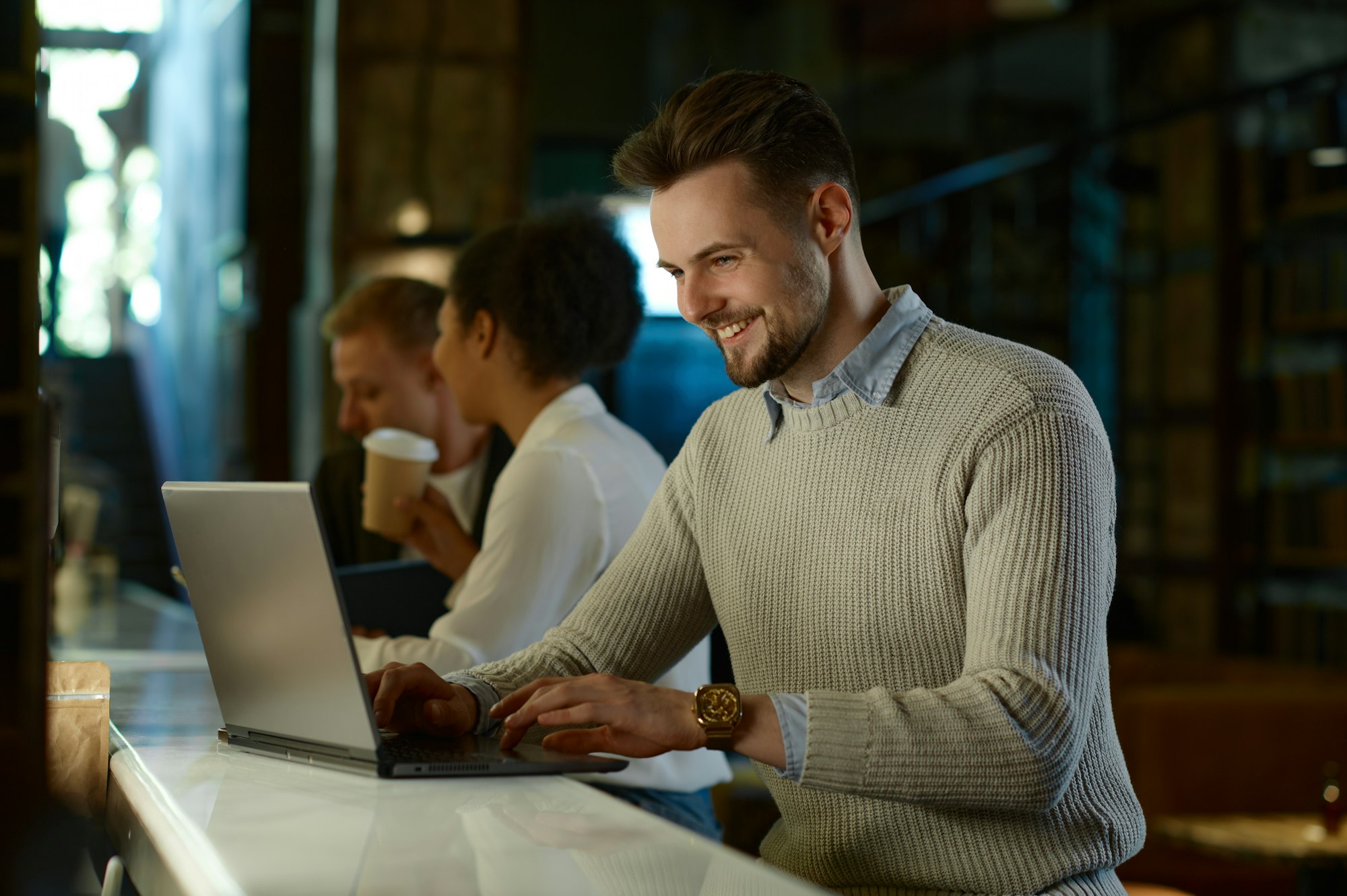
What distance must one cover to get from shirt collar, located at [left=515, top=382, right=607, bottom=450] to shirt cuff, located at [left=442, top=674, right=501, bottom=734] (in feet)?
2.16

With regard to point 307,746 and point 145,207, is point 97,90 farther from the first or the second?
point 307,746

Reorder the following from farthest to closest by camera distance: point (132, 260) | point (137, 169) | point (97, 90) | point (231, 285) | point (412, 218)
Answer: point (97, 90) < point (132, 260) < point (137, 169) < point (231, 285) < point (412, 218)

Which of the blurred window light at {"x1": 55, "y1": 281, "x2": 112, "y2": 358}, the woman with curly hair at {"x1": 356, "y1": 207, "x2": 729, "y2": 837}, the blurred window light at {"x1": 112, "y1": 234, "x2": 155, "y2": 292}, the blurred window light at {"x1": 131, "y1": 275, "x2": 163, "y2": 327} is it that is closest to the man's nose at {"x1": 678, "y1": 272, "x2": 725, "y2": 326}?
the woman with curly hair at {"x1": 356, "y1": 207, "x2": 729, "y2": 837}

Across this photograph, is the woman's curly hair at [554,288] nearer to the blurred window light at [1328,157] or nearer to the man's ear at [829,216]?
the man's ear at [829,216]

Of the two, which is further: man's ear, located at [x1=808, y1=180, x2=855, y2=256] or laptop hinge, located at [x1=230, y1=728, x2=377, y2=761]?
man's ear, located at [x1=808, y1=180, x2=855, y2=256]

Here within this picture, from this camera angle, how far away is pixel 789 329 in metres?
1.51

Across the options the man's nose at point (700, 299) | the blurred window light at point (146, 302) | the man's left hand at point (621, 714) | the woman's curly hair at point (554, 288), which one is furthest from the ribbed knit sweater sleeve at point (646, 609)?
the blurred window light at point (146, 302)

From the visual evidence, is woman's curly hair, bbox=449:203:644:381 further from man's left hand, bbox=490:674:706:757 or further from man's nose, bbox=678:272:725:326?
man's left hand, bbox=490:674:706:757

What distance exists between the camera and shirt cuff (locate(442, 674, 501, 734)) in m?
1.49

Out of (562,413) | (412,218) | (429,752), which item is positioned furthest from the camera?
(412,218)

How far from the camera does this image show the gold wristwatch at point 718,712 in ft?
4.04

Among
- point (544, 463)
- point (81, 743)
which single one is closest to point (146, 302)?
point (544, 463)

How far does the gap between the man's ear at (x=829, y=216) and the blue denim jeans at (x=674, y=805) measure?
883mm

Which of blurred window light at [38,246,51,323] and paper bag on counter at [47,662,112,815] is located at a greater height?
blurred window light at [38,246,51,323]
